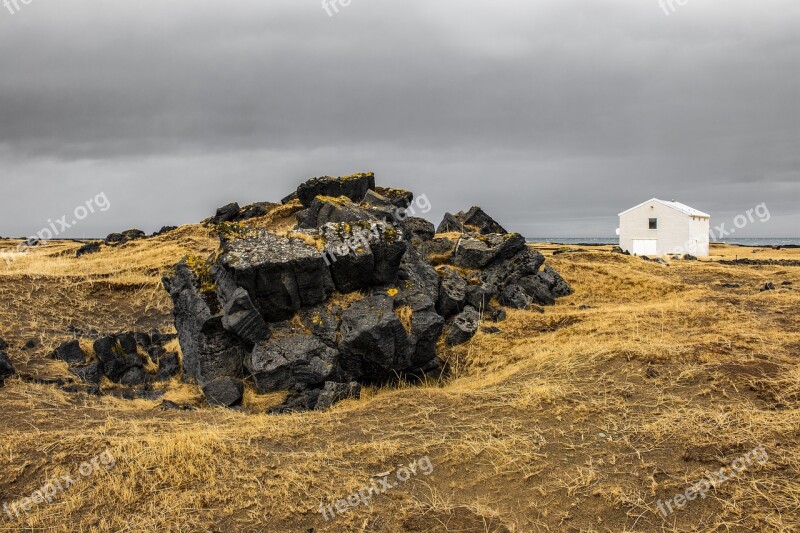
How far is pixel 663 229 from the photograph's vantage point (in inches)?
2229

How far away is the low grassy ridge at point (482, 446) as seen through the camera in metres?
6.72

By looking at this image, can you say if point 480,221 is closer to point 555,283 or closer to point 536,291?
point 555,283

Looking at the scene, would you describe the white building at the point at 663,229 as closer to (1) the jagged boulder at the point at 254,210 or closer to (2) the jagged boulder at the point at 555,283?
(2) the jagged boulder at the point at 555,283

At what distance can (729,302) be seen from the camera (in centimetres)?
1938

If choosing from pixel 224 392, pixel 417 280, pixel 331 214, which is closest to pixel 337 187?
pixel 331 214

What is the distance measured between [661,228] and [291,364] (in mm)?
53835

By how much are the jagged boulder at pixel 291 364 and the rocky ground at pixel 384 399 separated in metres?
0.04

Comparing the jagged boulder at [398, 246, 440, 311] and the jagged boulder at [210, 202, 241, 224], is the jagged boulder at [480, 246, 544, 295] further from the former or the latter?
the jagged boulder at [210, 202, 241, 224]

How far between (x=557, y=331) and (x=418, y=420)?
786 centimetres

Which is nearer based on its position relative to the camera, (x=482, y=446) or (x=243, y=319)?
(x=482, y=446)

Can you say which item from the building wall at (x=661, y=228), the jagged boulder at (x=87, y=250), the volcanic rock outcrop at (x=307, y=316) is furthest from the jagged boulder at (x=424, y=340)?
the building wall at (x=661, y=228)

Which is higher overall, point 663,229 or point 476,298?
point 663,229

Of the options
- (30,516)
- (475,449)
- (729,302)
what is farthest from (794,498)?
(729,302)

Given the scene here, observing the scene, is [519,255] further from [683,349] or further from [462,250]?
[683,349]
